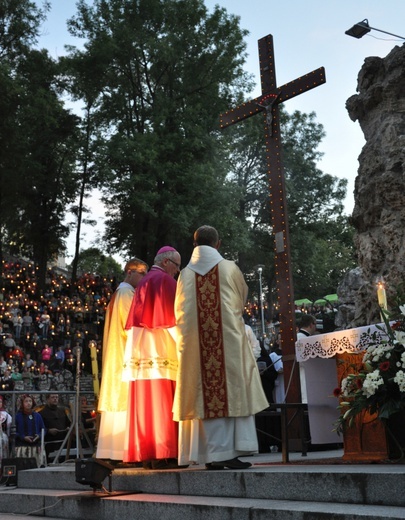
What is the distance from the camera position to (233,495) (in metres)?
4.89

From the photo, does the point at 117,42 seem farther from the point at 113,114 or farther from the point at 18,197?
the point at 18,197

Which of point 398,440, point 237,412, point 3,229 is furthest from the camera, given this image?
point 3,229

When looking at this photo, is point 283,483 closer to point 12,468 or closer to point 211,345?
point 211,345

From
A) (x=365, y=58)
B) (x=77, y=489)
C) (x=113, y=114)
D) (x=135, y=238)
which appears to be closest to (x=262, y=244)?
(x=135, y=238)

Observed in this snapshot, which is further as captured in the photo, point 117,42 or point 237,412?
point 117,42

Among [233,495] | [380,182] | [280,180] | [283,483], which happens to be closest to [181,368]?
[233,495]

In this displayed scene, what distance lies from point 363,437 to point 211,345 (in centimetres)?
136

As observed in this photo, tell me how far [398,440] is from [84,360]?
1712cm

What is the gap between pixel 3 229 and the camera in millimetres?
30891

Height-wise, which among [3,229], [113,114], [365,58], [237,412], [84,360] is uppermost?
[113,114]

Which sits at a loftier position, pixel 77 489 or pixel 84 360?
pixel 84 360

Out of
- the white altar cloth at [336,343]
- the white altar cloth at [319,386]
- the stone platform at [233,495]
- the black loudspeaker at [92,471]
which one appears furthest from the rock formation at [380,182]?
the black loudspeaker at [92,471]

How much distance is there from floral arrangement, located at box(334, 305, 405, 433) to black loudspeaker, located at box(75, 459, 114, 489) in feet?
5.94

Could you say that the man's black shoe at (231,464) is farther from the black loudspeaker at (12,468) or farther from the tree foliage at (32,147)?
the tree foliage at (32,147)
